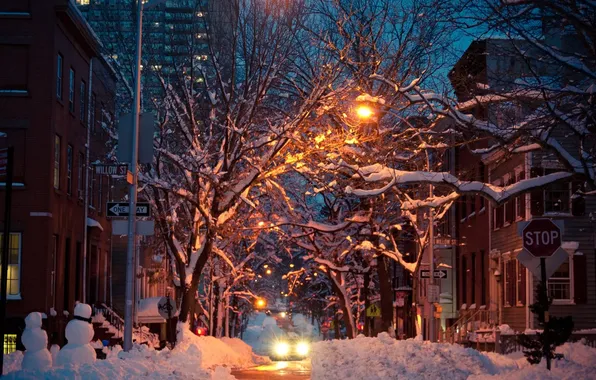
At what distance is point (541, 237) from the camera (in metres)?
15.3

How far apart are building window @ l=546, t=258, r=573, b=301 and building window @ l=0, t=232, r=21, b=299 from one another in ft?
62.4

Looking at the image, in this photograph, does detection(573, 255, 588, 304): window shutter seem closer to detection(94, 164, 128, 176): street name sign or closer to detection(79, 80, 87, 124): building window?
detection(94, 164, 128, 176): street name sign

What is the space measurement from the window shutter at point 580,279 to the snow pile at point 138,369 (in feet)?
49.9

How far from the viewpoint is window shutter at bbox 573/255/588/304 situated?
33.0 m

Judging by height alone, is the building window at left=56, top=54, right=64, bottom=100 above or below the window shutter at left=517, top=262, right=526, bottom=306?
above

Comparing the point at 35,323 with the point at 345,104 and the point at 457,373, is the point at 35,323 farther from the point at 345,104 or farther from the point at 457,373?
the point at 345,104

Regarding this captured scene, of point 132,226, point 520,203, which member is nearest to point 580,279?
point 520,203

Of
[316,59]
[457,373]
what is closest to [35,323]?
[457,373]

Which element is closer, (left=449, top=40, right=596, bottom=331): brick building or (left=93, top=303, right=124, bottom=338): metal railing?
(left=449, top=40, right=596, bottom=331): brick building

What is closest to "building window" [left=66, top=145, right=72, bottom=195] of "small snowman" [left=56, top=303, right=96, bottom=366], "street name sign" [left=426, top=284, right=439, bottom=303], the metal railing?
the metal railing

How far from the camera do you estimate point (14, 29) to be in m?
31.2

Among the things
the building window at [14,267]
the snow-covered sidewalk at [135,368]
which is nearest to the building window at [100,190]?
the building window at [14,267]

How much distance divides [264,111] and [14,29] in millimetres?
9477

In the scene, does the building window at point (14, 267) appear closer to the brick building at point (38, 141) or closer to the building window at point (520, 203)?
the brick building at point (38, 141)
